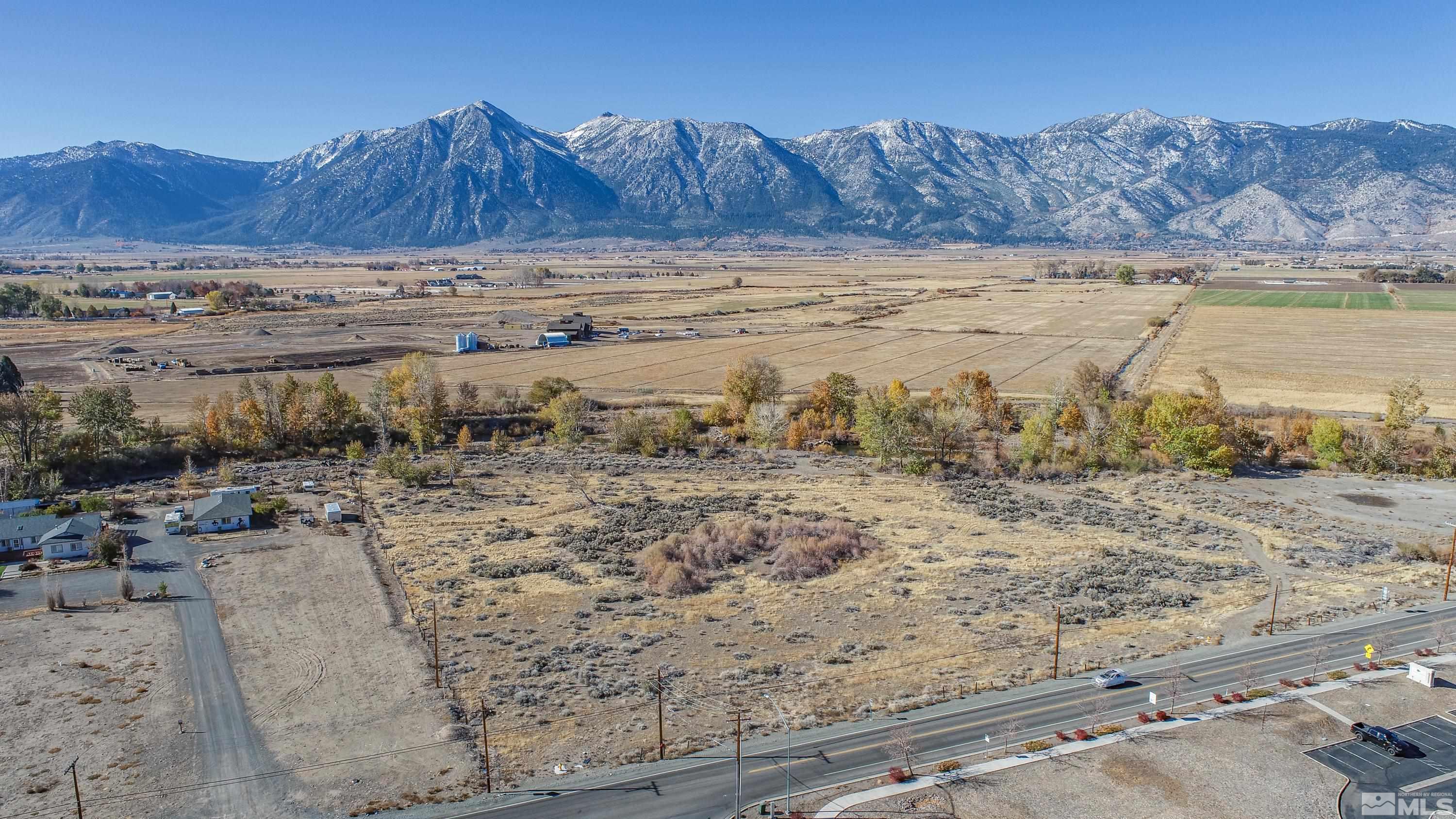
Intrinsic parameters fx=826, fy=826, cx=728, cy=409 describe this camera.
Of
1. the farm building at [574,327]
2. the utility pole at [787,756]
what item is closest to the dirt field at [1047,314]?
the farm building at [574,327]

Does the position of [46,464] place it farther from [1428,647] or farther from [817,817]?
[1428,647]

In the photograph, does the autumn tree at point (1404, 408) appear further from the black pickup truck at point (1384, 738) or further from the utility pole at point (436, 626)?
the utility pole at point (436, 626)

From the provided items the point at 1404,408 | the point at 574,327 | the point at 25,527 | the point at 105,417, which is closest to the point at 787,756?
the point at 25,527

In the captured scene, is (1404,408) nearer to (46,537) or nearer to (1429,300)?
(46,537)

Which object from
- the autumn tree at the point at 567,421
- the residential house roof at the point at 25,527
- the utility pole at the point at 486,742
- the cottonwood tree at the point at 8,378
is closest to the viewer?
the utility pole at the point at 486,742

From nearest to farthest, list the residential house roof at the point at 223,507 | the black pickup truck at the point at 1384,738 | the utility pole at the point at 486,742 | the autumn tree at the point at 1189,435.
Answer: the utility pole at the point at 486,742 < the black pickup truck at the point at 1384,738 < the residential house roof at the point at 223,507 < the autumn tree at the point at 1189,435
